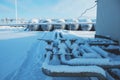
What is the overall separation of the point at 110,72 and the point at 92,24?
36.2 ft

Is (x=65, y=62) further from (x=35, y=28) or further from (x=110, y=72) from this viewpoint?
(x=35, y=28)

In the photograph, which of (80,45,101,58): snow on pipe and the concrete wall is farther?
the concrete wall

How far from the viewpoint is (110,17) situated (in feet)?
11.1

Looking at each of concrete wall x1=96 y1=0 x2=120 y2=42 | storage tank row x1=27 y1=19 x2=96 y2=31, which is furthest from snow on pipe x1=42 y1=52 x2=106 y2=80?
storage tank row x1=27 y1=19 x2=96 y2=31

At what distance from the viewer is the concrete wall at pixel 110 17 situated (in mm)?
3025

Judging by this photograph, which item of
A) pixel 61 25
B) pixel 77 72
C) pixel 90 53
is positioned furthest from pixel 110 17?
pixel 61 25

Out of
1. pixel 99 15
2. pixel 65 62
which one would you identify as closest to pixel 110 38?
pixel 99 15

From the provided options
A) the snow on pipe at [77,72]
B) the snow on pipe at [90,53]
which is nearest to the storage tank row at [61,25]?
the snow on pipe at [90,53]

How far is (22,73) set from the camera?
2.31 m

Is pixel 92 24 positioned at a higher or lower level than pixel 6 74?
higher

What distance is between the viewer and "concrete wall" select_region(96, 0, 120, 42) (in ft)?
9.93

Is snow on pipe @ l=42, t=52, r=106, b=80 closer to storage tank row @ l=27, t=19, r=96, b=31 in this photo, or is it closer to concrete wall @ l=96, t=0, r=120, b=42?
concrete wall @ l=96, t=0, r=120, b=42

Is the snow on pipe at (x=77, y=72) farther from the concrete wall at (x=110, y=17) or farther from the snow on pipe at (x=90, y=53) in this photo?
the concrete wall at (x=110, y=17)

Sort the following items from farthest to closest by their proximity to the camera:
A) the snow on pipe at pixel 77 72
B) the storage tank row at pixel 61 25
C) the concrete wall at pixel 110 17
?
the storage tank row at pixel 61 25 → the concrete wall at pixel 110 17 → the snow on pipe at pixel 77 72
